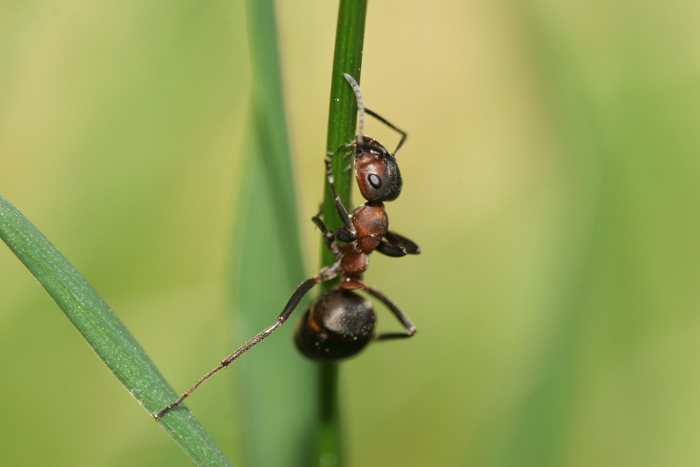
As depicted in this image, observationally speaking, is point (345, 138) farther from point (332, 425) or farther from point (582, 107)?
point (582, 107)

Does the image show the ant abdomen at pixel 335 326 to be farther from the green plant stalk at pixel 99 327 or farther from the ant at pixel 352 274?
the green plant stalk at pixel 99 327

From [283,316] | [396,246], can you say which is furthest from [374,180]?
[283,316]

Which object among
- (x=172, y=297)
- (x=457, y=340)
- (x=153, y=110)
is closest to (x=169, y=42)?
(x=153, y=110)

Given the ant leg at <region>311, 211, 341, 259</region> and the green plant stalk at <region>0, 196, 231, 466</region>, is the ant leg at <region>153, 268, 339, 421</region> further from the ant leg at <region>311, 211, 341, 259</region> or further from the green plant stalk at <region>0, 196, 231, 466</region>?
the green plant stalk at <region>0, 196, 231, 466</region>

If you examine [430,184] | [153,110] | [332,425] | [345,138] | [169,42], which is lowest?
[332,425]

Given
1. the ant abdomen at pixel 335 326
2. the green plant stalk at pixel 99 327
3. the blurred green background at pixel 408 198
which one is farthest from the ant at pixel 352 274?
the blurred green background at pixel 408 198

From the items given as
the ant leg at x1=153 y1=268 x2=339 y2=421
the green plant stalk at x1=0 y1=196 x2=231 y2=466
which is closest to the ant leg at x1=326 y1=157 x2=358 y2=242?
the ant leg at x1=153 y1=268 x2=339 y2=421
